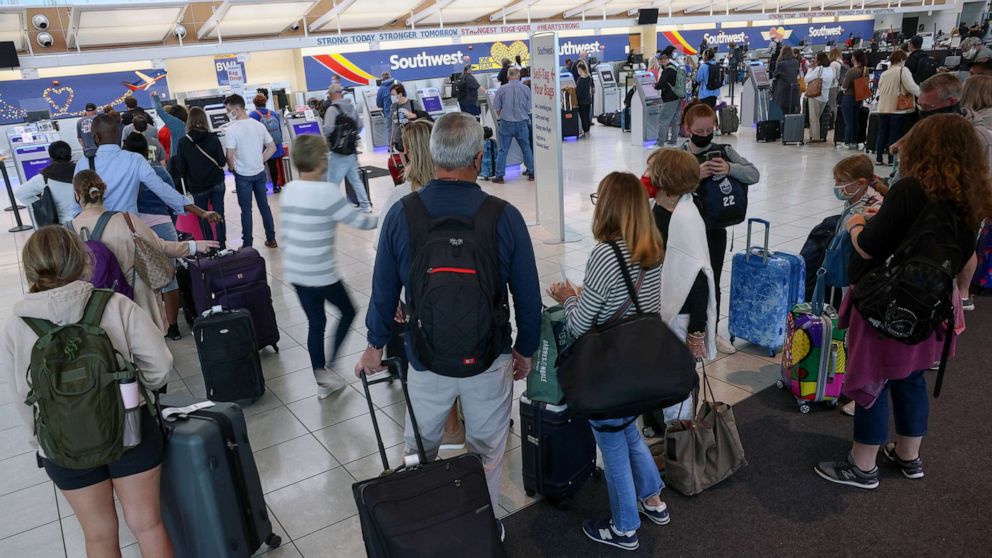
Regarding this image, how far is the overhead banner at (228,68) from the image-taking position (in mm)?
17250

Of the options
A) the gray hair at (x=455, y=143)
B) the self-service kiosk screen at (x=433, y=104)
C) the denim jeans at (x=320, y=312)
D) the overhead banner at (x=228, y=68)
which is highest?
the overhead banner at (x=228, y=68)

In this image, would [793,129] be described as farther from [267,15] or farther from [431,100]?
[267,15]

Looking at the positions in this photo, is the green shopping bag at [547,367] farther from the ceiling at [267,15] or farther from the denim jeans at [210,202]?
the ceiling at [267,15]

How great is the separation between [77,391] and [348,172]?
20.6 feet

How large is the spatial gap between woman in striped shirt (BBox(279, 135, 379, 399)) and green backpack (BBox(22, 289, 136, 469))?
1.61 metres

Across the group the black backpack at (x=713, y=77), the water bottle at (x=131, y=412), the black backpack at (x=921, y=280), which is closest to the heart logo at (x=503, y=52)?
the black backpack at (x=713, y=77)

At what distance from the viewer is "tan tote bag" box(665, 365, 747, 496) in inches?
108

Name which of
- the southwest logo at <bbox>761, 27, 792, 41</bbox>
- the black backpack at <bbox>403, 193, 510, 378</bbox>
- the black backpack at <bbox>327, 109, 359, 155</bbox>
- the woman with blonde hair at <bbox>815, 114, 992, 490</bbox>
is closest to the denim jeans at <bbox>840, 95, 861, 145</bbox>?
the black backpack at <bbox>327, 109, 359, 155</bbox>

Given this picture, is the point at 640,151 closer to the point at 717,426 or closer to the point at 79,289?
the point at 717,426

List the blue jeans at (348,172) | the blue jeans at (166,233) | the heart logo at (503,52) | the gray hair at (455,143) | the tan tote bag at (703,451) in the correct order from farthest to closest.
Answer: the heart logo at (503,52), the blue jeans at (348,172), the blue jeans at (166,233), the tan tote bag at (703,451), the gray hair at (455,143)

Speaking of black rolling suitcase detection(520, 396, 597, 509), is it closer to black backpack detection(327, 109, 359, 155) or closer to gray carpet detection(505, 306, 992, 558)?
gray carpet detection(505, 306, 992, 558)

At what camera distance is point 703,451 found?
2.76 meters

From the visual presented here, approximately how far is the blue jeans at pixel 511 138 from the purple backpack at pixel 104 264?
6526 millimetres

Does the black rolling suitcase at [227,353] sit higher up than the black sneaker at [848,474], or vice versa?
the black rolling suitcase at [227,353]
